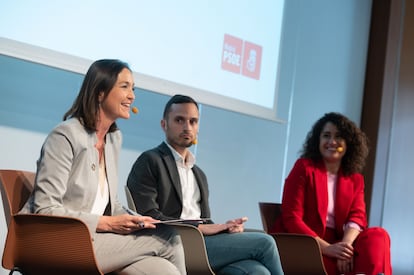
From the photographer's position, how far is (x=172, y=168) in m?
3.11

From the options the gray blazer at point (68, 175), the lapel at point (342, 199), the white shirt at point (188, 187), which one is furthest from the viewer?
the lapel at point (342, 199)

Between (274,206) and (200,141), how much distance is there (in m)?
0.82

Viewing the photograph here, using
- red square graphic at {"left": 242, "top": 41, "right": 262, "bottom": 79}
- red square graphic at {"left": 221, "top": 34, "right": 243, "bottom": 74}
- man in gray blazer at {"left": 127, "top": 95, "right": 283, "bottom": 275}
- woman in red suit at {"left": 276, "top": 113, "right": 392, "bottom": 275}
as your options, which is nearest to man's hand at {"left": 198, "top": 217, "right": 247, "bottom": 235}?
man in gray blazer at {"left": 127, "top": 95, "right": 283, "bottom": 275}

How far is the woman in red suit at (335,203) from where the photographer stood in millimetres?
3512

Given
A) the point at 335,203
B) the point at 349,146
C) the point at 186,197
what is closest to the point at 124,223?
the point at 186,197

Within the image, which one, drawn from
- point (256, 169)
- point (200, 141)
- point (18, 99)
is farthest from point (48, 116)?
point (256, 169)

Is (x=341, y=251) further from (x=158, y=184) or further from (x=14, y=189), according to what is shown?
(x=14, y=189)

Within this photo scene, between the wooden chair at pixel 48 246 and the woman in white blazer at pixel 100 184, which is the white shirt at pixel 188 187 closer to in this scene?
the woman in white blazer at pixel 100 184

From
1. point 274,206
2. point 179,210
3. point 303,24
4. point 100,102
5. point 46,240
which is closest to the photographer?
point 46,240

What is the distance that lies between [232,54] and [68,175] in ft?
7.24

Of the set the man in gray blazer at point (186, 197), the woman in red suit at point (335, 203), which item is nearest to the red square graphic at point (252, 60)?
the woman in red suit at point (335, 203)

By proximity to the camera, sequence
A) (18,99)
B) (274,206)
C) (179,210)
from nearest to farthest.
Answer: (179,210)
(18,99)
(274,206)

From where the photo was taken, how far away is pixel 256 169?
4.73 m

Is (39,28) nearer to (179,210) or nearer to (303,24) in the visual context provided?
(179,210)
